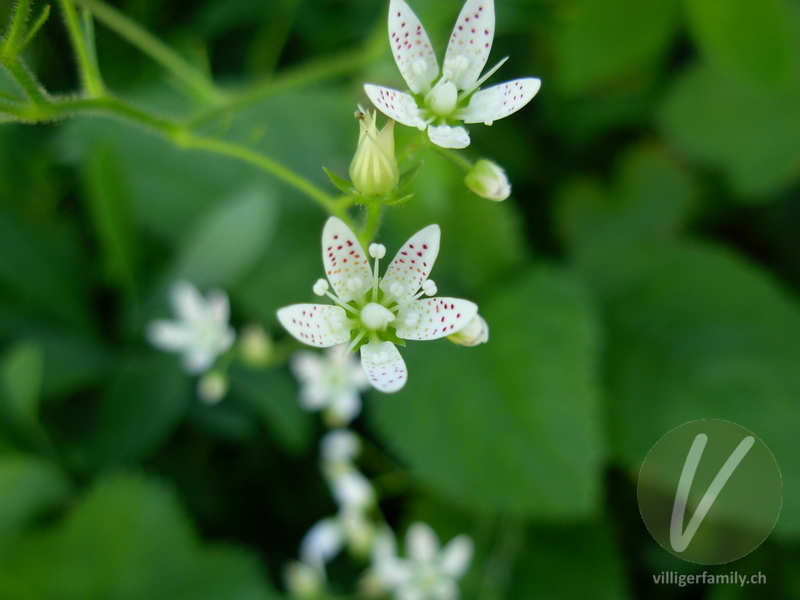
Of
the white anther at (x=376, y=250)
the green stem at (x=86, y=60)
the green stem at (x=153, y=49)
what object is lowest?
the white anther at (x=376, y=250)

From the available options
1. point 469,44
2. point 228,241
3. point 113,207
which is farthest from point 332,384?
point 469,44

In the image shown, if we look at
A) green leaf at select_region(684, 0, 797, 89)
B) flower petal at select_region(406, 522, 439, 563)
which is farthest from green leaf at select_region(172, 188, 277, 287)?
green leaf at select_region(684, 0, 797, 89)

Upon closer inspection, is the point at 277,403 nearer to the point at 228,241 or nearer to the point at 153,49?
the point at 228,241

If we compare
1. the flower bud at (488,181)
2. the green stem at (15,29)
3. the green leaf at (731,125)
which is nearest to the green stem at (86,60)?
the green stem at (15,29)

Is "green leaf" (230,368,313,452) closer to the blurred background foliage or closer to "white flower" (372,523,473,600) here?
the blurred background foliage

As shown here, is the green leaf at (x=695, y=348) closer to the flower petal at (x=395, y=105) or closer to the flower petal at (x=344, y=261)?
the flower petal at (x=344, y=261)

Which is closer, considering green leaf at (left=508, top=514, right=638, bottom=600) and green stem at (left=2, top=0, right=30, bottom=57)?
green stem at (left=2, top=0, right=30, bottom=57)
